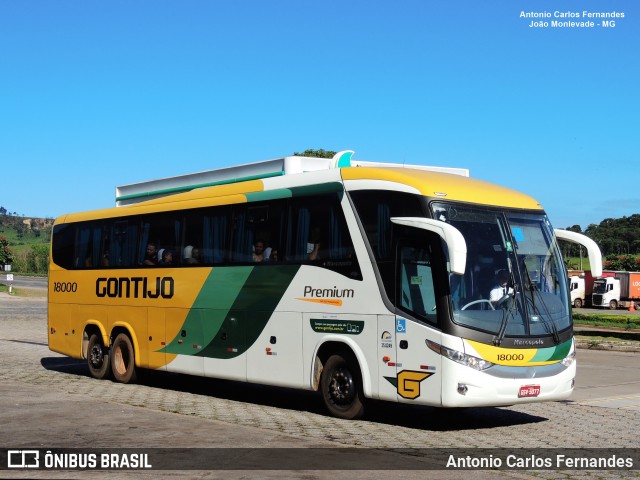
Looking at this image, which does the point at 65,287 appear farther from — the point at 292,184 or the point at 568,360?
the point at 568,360

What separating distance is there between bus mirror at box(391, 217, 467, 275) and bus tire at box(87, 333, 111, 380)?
9272 mm

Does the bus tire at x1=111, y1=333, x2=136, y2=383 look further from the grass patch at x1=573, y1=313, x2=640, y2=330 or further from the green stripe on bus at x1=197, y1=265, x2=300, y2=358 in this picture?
the grass patch at x1=573, y1=313, x2=640, y2=330

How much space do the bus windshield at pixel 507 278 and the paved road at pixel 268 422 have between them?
55.3 inches

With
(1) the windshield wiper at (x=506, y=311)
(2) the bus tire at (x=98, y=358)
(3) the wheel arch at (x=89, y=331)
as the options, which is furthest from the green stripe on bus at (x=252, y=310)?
(3) the wheel arch at (x=89, y=331)

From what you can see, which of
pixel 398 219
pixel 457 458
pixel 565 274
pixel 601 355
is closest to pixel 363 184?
pixel 398 219

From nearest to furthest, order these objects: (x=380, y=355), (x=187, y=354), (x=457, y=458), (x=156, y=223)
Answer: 1. (x=457, y=458)
2. (x=380, y=355)
3. (x=187, y=354)
4. (x=156, y=223)

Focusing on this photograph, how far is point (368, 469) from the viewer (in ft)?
29.8

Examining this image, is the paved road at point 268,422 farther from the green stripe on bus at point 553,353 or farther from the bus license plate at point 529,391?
the green stripe on bus at point 553,353

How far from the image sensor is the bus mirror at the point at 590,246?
13.1 metres

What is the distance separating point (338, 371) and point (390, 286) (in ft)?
5.43

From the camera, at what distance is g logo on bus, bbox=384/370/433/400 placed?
475 inches

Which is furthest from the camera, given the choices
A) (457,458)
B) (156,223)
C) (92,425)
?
(156,223)

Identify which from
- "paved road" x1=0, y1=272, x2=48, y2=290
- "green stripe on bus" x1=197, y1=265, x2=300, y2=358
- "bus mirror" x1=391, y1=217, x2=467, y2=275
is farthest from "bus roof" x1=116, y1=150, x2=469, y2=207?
"paved road" x1=0, y1=272, x2=48, y2=290

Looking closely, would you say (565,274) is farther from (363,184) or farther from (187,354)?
(187,354)
